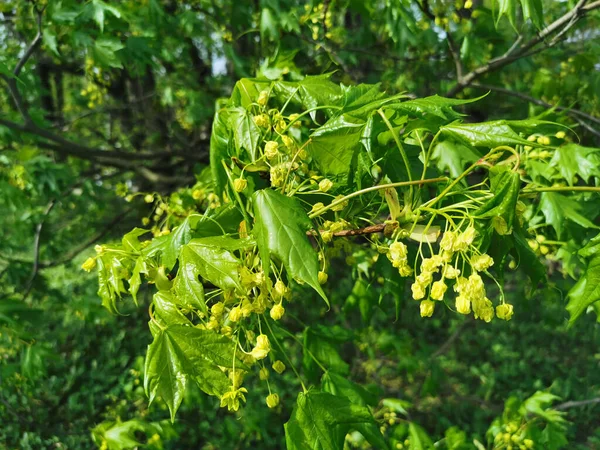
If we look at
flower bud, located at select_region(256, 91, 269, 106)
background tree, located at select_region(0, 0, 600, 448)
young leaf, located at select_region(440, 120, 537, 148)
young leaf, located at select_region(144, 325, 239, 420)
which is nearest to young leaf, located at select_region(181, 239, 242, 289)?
young leaf, located at select_region(144, 325, 239, 420)

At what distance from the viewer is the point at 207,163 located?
4.16 meters

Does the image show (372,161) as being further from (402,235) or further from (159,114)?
(159,114)

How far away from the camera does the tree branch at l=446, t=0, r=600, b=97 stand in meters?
2.12

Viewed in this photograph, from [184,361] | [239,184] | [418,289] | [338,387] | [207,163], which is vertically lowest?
[338,387]

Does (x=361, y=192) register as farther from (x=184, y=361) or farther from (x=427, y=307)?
(x=184, y=361)

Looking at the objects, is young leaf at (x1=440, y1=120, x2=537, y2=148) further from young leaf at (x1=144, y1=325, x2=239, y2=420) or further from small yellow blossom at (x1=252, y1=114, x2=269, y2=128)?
young leaf at (x1=144, y1=325, x2=239, y2=420)

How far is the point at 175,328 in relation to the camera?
118 cm

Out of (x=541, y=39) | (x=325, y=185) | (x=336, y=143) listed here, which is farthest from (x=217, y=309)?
(x=541, y=39)

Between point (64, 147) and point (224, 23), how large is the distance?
1.46 m

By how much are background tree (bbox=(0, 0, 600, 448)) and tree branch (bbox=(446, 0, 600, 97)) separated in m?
0.01

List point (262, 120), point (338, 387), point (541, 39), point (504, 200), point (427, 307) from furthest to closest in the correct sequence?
1. point (541, 39)
2. point (338, 387)
3. point (262, 120)
4. point (427, 307)
5. point (504, 200)

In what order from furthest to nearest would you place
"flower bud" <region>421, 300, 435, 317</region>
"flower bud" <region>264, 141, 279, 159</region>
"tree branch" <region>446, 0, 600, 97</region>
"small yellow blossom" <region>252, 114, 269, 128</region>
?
"tree branch" <region>446, 0, 600, 97</region> → "small yellow blossom" <region>252, 114, 269, 128</region> → "flower bud" <region>264, 141, 279, 159</region> → "flower bud" <region>421, 300, 435, 317</region>

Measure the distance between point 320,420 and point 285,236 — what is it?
0.67 meters

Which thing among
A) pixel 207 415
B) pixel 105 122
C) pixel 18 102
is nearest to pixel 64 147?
pixel 18 102
